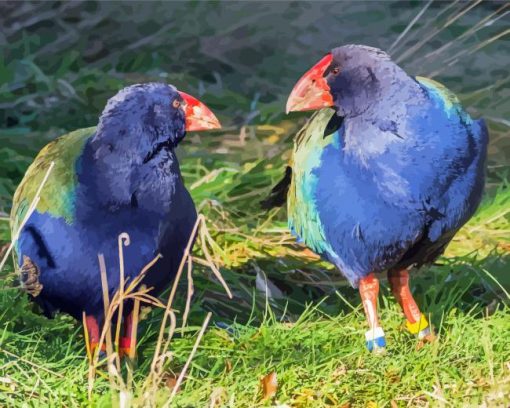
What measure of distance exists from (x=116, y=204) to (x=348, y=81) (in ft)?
2.10

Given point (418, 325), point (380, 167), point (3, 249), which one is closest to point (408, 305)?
point (418, 325)

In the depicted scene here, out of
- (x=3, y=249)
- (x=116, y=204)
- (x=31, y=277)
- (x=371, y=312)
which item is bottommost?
(x=371, y=312)

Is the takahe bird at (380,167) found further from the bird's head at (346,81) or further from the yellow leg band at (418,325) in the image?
the yellow leg band at (418,325)

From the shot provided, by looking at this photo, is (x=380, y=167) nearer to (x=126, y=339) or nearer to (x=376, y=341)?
(x=376, y=341)

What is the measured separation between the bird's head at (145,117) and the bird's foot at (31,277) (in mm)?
363

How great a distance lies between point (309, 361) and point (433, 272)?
0.83m

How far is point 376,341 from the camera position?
3018 millimetres

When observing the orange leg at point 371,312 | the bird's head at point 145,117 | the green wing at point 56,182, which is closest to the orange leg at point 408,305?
the orange leg at point 371,312

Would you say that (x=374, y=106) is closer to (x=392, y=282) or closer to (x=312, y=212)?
(x=312, y=212)

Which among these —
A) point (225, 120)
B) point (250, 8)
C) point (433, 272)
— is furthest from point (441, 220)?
point (250, 8)

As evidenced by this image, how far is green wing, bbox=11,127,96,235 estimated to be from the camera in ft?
9.33

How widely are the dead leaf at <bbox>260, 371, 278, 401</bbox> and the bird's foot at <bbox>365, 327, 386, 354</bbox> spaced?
33 cm

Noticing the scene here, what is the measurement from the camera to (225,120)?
5125 mm

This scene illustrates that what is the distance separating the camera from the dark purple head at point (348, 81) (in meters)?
2.87
